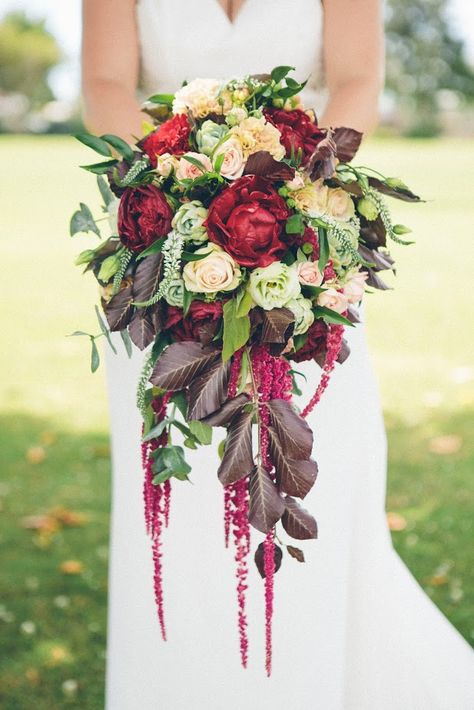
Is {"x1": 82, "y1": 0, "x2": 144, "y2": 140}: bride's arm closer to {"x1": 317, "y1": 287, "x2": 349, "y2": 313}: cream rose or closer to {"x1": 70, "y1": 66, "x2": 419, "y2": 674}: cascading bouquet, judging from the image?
{"x1": 70, "y1": 66, "x2": 419, "y2": 674}: cascading bouquet

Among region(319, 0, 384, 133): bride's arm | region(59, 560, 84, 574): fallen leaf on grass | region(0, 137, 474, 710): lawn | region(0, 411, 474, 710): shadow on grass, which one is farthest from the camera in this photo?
region(59, 560, 84, 574): fallen leaf on grass

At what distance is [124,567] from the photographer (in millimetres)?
2990

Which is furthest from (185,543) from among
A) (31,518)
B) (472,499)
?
(472,499)

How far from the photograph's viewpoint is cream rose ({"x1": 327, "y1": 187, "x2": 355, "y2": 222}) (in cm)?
215

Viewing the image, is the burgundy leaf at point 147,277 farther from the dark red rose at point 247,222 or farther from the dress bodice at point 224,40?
the dress bodice at point 224,40

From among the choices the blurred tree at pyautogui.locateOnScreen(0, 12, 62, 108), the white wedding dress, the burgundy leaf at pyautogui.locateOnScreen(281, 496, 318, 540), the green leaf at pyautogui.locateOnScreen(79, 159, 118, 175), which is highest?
the green leaf at pyautogui.locateOnScreen(79, 159, 118, 175)

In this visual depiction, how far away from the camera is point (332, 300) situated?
210 cm

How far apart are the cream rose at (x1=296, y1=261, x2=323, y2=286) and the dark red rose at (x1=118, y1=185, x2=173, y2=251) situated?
29 cm

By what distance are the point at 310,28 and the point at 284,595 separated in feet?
5.53

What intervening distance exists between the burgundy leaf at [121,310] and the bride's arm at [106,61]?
87cm

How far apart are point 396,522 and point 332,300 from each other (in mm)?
2948

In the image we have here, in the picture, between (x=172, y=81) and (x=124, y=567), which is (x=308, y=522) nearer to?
(x=124, y=567)

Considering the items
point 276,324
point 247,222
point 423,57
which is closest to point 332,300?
point 276,324

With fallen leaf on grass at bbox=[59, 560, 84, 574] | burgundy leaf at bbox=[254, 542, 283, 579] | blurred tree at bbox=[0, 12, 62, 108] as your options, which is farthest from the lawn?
blurred tree at bbox=[0, 12, 62, 108]
